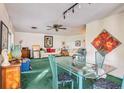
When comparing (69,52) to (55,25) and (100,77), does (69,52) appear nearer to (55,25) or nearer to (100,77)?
(55,25)

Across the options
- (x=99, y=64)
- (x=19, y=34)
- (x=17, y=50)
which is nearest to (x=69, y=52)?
(x=19, y=34)

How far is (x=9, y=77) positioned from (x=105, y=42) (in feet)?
11.5

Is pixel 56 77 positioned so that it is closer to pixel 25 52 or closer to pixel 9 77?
pixel 9 77

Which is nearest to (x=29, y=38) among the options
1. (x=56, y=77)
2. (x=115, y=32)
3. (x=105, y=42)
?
(x=105, y=42)

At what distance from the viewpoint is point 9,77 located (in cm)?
225

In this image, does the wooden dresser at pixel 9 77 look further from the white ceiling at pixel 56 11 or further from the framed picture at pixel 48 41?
the framed picture at pixel 48 41

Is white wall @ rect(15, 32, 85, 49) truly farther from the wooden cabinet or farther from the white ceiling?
the white ceiling

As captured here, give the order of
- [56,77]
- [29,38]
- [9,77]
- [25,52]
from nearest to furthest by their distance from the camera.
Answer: [9,77] → [56,77] → [25,52] → [29,38]

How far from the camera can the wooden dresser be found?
218 centimetres

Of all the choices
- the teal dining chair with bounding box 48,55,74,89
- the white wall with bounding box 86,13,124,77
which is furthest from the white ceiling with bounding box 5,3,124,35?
the teal dining chair with bounding box 48,55,74,89

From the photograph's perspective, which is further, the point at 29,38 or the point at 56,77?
the point at 29,38

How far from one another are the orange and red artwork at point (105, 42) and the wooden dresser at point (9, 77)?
317 cm

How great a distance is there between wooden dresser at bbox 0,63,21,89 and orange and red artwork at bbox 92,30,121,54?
125 inches

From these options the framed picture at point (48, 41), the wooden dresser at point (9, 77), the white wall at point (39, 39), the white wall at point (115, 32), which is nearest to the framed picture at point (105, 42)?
the white wall at point (115, 32)
